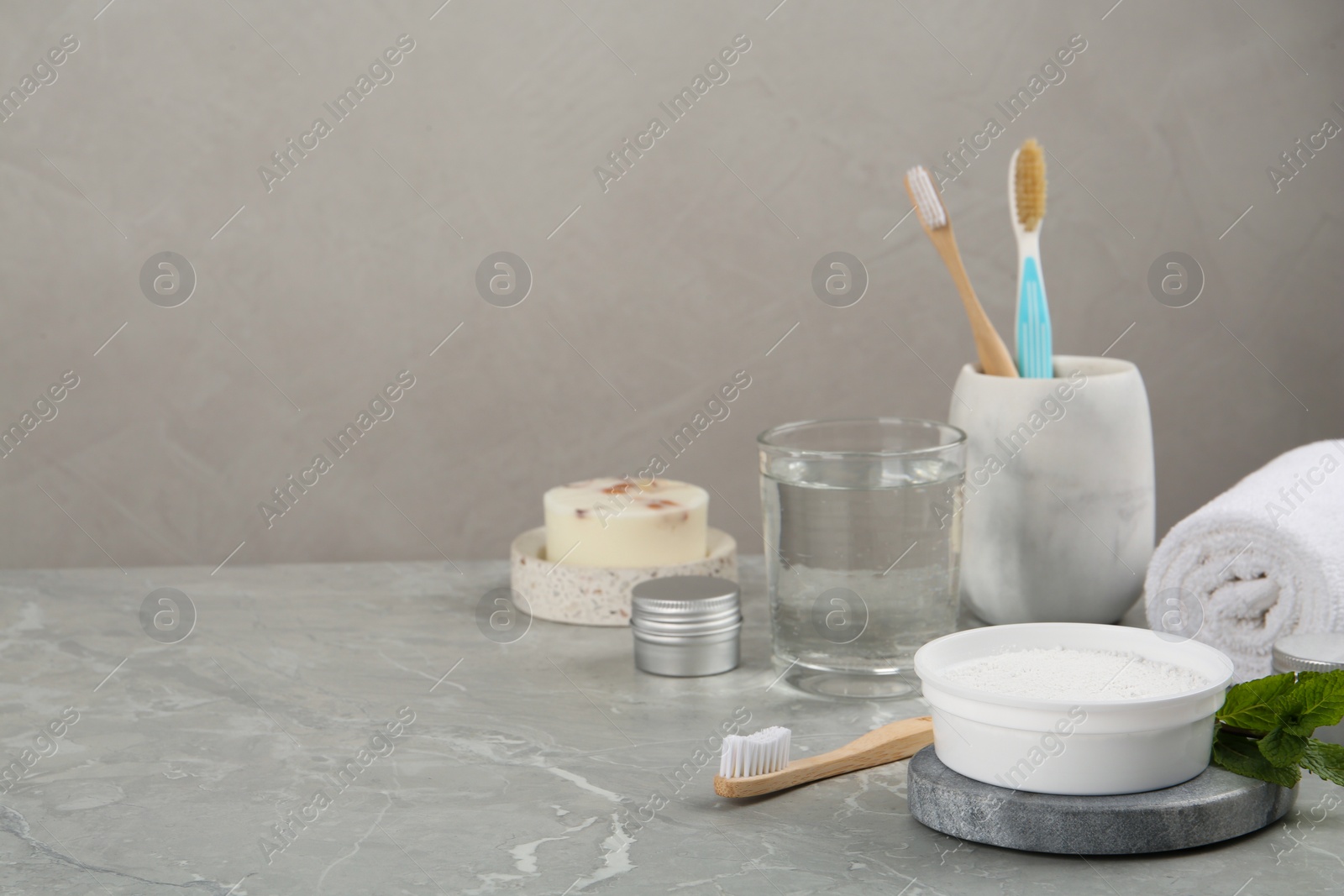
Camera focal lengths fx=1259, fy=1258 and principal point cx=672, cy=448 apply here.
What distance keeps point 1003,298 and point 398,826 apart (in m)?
0.96

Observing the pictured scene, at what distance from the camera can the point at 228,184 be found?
1.25 meters

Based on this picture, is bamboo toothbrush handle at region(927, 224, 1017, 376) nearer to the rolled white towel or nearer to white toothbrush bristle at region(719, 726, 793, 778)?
the rolled white towel

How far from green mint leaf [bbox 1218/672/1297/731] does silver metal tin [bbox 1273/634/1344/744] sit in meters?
0.04

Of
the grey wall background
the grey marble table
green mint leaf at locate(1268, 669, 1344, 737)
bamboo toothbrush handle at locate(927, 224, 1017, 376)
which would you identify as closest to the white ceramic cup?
bamboo toothbrush handle at locate(927, 224, 1017, 376)

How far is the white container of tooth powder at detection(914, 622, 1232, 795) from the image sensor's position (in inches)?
20.9

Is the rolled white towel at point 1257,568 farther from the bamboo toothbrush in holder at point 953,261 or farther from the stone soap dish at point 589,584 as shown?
the stone soap dish at point 589,584

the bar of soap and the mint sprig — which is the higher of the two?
the bar of soap

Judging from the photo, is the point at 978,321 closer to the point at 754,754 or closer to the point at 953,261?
the point at 953,261

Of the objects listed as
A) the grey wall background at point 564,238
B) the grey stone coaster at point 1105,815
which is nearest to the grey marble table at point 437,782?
the grey stone coaster at point 1105,815

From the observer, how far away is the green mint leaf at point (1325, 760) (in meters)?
0.56

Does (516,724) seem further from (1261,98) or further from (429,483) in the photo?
(1261,98)

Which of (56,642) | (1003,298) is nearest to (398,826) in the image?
(56,642)

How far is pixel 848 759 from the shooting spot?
2.08ft

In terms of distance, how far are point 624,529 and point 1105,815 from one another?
432mm
